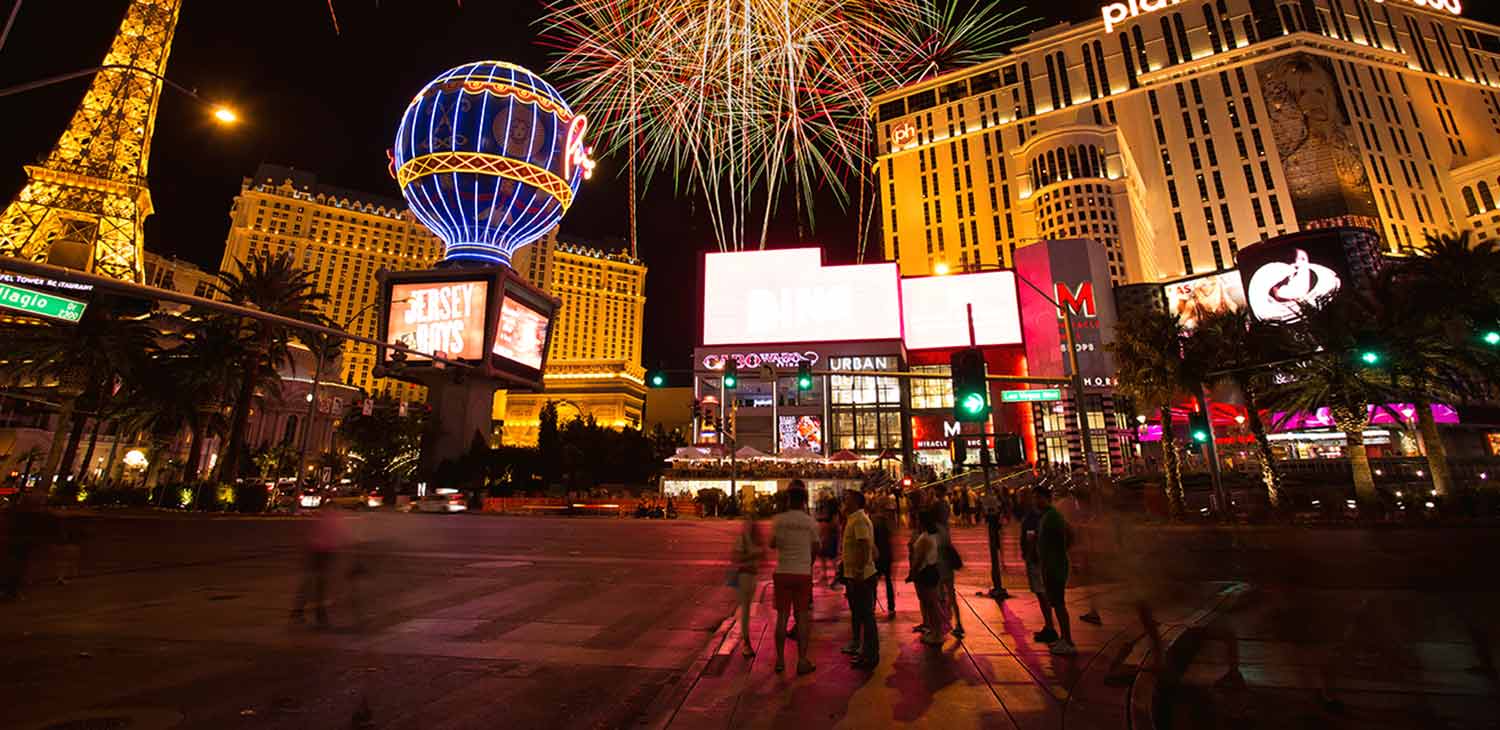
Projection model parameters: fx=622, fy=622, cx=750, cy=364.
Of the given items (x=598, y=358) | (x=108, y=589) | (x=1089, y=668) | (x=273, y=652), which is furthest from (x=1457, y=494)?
(x=598, y=358)

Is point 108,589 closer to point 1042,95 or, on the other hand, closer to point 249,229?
point 1042,95

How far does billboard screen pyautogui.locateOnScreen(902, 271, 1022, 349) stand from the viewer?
226 ft

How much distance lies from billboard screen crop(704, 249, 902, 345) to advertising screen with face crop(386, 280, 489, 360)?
2598 centimetres

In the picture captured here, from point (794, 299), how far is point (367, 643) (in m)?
65.0

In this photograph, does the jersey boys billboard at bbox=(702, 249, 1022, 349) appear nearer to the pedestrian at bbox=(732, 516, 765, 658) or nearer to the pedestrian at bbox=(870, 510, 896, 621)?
the pedestrian at bbox=(870, 510, 896, 621)

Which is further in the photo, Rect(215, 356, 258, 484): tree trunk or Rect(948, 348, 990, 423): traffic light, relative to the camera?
Rect(215, 356, 258, 484): tree trunk

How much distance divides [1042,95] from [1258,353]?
87784 mm

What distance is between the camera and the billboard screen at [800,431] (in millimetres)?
66062

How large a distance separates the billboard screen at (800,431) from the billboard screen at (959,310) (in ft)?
50.1

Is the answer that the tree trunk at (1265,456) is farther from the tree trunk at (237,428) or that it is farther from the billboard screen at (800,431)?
the tree trunk at (237,428)

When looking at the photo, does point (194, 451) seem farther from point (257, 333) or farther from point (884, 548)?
point (884, 548)

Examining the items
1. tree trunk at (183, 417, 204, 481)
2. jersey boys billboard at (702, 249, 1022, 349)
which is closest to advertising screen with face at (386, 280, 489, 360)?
tree trunk at (183, 417, 204, 481)

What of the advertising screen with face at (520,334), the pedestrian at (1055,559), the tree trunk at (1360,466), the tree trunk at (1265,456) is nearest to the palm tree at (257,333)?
the advertising screen with face at (520,334)

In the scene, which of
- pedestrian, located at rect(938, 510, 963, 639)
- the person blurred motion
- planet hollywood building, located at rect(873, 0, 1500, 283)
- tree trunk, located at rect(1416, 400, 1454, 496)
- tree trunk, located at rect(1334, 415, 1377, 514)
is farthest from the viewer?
planet hollywood building, located at rect(873, 0, 1500, 283)
